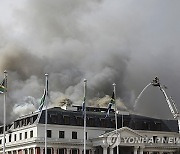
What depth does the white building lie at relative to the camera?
406 ft

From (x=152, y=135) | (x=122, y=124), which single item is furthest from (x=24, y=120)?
(x=152, y=135)

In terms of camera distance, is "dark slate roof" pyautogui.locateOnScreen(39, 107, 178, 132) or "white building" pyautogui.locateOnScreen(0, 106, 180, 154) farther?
"dark slate roof" pyautogui.locateOnScreen(39, 107, 178, 132)

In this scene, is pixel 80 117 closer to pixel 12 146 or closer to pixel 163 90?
pixel 12 146

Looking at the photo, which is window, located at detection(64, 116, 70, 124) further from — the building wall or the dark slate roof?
the building wall

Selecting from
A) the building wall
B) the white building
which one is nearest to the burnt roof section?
the white building

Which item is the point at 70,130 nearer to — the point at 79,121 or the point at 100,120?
the point at 79,121

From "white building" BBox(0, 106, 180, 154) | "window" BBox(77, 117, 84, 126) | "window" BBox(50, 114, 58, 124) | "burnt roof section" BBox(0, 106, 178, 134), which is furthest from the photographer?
"window" BBox(77, 117, 84, 126)

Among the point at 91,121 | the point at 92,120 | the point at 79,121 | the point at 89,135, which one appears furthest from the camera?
the point at 92,120

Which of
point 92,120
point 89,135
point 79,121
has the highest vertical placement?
point 92,120

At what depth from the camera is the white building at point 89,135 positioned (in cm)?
12381

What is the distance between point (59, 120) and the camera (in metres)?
127

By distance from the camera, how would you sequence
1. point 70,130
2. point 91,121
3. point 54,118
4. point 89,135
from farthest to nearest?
point 91,121
point 89,135
point 70,130
point 54,118

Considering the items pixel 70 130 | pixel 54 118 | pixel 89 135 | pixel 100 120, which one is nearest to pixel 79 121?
pixel 70 130

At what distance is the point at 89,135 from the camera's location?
427ft
